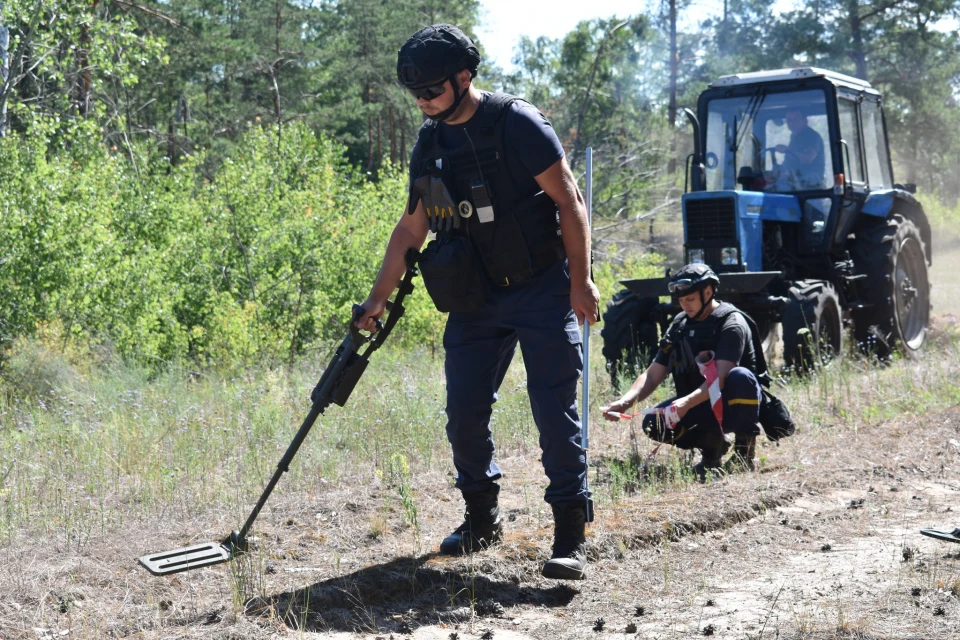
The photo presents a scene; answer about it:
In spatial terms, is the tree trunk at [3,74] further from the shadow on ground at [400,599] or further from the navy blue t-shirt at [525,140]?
the shadow on ground at [400,599]

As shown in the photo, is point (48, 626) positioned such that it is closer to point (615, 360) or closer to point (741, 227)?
point (615, 360)

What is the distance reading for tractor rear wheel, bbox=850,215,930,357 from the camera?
392 inches

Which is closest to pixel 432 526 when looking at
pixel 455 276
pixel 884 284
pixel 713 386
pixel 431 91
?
pixel 455 276

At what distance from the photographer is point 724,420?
5863 mm

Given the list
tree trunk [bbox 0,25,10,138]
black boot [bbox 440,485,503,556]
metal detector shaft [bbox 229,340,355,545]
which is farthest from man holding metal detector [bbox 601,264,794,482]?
tree trunk [bbox 0,25,10,138]

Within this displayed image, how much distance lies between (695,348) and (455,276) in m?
2.50

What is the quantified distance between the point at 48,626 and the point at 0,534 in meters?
1.23

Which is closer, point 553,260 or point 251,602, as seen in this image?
point 251,602

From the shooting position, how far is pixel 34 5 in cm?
1109

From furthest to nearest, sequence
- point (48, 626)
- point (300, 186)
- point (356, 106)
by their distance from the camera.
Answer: point (356, 106)
point (300, 186)
point (48, 626)

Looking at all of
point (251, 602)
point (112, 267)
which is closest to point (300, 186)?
point (112, 267)

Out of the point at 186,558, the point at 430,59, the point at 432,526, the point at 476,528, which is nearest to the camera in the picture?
the point at 430,59

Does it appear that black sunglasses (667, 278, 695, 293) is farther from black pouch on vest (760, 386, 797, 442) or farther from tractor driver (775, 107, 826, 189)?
tractor driver (775, 107, 826, 189)

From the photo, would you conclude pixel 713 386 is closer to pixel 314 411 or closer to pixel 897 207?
pixel 314 411
